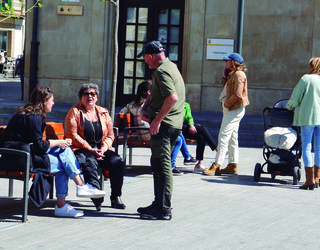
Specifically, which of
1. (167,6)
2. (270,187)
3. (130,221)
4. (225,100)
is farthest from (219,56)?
(130,221)

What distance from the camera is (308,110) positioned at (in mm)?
8461

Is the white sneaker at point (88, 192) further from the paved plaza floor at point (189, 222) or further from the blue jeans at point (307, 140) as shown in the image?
the blue jeans at point (307, 140)

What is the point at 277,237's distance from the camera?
5945mm

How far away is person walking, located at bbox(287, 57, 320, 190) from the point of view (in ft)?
27.8

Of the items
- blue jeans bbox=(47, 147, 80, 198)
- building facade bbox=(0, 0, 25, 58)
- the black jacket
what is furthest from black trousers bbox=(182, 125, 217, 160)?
building facade bbox=(0, 0, 25, 58)

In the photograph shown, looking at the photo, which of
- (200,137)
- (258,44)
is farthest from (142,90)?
(258,44)

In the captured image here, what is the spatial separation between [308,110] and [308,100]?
0.13m

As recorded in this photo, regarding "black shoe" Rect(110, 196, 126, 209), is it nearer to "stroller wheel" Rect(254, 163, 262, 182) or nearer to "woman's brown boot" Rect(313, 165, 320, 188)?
"stroller wheel" Rect(254, 163, 262, 182)

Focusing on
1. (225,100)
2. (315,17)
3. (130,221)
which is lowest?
(130,221)

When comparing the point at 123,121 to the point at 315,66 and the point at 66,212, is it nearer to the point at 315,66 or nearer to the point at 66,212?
the point at 315,66

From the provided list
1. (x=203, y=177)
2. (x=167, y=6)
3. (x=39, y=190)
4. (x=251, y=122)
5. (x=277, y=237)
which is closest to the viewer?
(x=277, y=237)

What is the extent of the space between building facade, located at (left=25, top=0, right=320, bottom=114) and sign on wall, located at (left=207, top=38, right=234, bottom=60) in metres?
0.03

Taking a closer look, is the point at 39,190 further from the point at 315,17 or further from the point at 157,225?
the point at 315,17

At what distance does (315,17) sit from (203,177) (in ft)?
31.2
